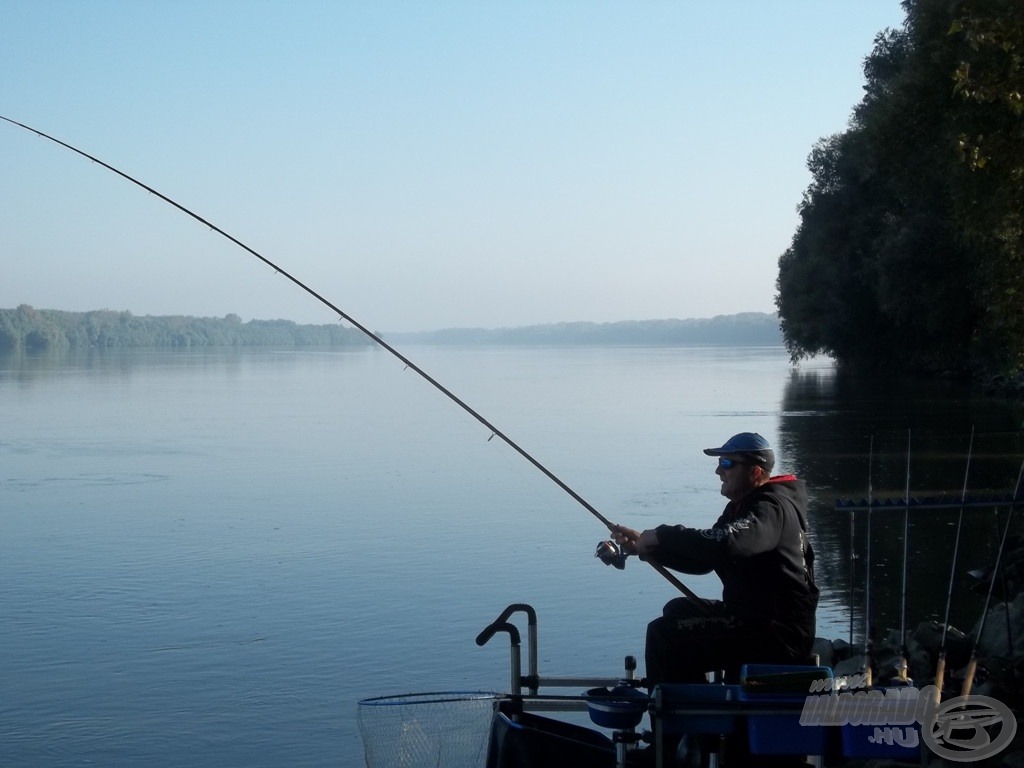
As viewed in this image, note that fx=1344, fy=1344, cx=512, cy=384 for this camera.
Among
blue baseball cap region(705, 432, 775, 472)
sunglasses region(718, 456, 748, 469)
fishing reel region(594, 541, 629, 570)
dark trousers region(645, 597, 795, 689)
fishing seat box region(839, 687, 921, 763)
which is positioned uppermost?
blue baseball cap region(705, 432, 775, 472)

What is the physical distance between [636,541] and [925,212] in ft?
102

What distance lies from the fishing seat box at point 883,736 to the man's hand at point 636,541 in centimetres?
107

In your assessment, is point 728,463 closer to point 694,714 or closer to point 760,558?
point 760,558

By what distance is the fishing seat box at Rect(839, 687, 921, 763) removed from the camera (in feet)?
15.4

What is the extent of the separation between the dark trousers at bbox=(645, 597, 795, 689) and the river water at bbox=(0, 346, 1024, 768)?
2.88 m

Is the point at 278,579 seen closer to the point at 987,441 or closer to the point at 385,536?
the point at 385,536

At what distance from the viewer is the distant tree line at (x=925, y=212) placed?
35.7ft

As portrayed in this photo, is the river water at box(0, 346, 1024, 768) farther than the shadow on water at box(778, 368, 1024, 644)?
No

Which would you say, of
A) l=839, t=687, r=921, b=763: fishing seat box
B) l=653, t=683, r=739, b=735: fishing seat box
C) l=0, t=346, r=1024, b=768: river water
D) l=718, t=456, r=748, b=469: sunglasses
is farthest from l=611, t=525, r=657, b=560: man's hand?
l=0, t=346, r=1024, b=768: river water

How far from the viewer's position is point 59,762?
27.1ft

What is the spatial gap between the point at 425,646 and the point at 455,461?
14979mm

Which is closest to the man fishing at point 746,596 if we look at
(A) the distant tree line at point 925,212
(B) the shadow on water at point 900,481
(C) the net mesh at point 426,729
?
(C) the net mesh at point 426,729

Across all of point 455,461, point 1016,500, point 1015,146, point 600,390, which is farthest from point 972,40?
point 600,390

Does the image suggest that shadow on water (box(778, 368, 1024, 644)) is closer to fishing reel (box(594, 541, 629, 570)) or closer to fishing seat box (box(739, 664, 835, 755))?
fishing reel (box(594, 541, 629, 570))
